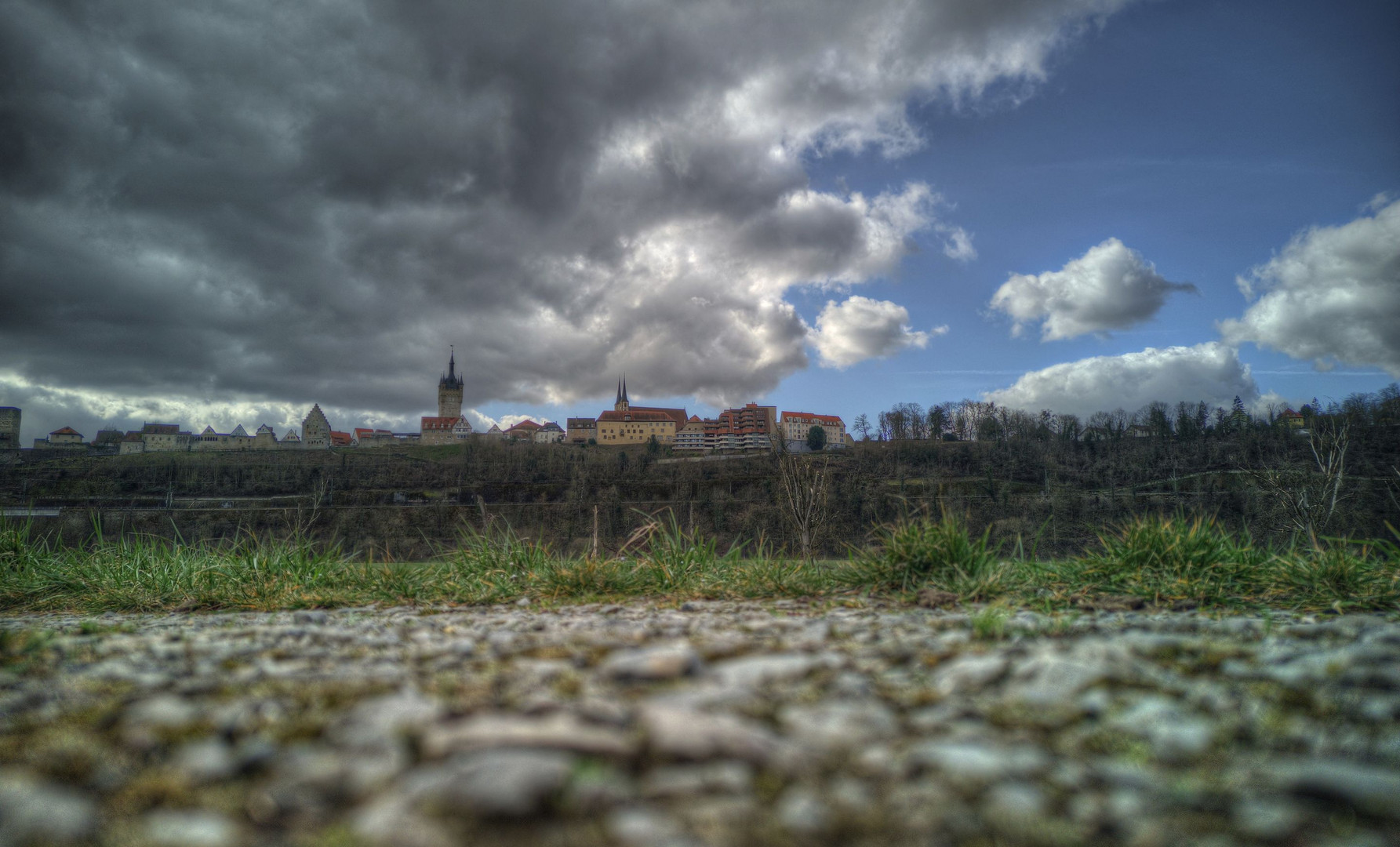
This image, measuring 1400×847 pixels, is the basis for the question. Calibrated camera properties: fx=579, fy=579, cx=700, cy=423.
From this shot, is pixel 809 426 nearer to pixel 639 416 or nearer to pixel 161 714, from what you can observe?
pixel 639 416

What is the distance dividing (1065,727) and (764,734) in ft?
2.52

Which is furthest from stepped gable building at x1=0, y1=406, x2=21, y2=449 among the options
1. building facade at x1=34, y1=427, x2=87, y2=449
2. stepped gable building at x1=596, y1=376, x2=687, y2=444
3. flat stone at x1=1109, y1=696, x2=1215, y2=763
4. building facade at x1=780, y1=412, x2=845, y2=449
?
flat stone at x1=1109, y1=696, x2=1215, y2=763

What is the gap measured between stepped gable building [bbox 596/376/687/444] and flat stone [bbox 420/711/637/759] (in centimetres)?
12470

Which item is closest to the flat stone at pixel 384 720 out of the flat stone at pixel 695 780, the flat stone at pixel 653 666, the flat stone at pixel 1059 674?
the flat stone at pixel 653 666

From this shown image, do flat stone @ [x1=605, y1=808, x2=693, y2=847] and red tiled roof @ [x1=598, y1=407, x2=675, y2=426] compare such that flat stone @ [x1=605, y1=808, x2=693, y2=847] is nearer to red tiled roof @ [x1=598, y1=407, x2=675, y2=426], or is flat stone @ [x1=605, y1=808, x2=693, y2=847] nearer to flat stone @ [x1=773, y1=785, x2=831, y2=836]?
flat stone @ [x1=773, y1=785, x2=831, y2=836]

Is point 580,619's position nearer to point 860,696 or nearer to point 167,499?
point 860,696

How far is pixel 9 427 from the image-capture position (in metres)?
101

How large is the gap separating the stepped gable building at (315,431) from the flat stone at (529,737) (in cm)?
14776

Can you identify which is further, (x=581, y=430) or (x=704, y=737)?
(x=581, y=430)

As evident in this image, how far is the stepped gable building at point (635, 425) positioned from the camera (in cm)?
12875

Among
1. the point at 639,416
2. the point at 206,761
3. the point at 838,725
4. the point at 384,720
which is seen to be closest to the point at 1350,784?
the point at 838,725

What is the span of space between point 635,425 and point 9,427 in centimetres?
10936

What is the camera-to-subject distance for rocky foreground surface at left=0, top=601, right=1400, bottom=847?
1036 millimetres

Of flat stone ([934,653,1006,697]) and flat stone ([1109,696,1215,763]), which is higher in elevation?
flat stone ([1109,696,1215,763])
